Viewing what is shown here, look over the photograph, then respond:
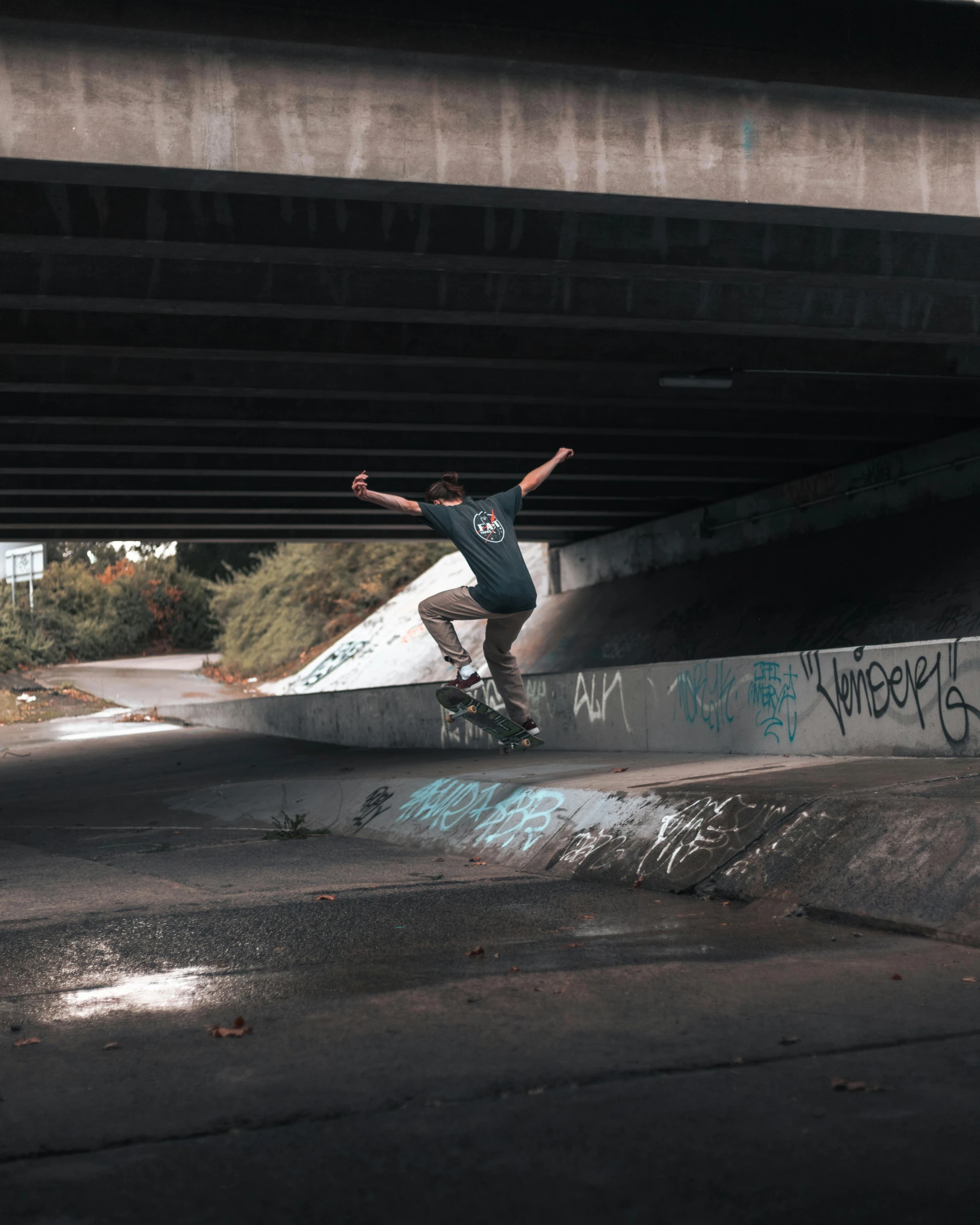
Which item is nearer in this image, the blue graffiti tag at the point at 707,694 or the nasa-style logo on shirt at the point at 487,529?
the nasa-style logo on shirt at the point at 487,529

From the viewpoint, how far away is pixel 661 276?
40.3ft

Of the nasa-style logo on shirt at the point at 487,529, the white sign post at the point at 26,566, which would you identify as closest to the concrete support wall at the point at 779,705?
the nasa-style logo on shirt at the point at 487,529

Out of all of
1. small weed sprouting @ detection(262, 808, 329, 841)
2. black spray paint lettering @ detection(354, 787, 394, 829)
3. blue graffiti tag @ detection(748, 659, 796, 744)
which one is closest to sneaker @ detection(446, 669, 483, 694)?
small weed sprouting @ detection(262, 808, 329, 841)

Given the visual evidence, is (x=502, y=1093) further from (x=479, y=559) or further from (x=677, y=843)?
(x=479, y=559)

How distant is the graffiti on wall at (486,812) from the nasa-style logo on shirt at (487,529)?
1958mm

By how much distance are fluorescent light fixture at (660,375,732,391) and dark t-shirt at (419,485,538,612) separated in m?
7.16

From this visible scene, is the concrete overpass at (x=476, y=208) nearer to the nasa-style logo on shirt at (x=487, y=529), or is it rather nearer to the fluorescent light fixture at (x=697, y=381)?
the fluorescent light fixture at (x=697, y=381)

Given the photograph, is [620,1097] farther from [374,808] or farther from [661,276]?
[661,276]

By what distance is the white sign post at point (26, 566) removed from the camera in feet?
172

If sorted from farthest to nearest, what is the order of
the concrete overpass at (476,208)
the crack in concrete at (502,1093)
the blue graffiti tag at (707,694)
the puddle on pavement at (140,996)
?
the blue graffiti tag at (707,694), the concrete overpass at (476,208), the puddle on pavement at (140,996), the crack in concrete at (502,1093)

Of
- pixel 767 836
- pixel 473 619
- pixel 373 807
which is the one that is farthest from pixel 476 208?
pixel 767 836

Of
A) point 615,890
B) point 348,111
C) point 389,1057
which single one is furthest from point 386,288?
point 389,1057

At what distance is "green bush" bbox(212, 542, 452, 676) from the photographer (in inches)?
1709

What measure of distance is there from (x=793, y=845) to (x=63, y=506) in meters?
20.8
